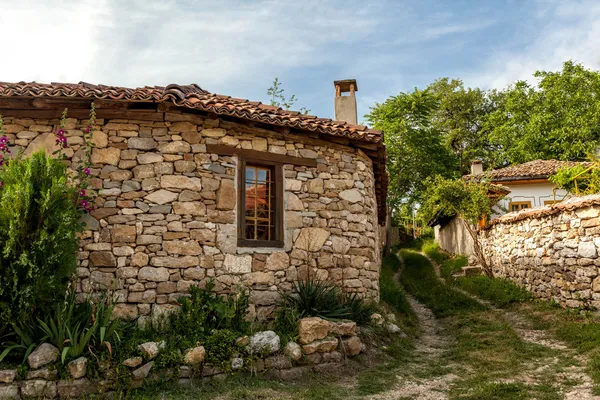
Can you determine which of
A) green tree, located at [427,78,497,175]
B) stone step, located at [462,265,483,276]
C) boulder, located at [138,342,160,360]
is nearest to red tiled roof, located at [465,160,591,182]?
stone step, located at [462,265,483,276]

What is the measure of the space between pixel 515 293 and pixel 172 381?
8.10 m

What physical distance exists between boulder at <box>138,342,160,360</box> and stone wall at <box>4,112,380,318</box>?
1.14 m

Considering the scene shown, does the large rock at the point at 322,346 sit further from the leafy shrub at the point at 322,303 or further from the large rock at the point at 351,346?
the leafy shrub at the point at 322,303

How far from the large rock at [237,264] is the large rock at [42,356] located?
2.46 meters

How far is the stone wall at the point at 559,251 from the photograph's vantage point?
7641 mm

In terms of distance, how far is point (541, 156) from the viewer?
2431 centimetres

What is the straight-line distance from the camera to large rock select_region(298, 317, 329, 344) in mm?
5824

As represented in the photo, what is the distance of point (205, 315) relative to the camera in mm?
5789

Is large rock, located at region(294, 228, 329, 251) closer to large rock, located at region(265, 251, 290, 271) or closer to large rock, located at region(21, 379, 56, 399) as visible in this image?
large rock, located at region(265, 251, 290, 271)

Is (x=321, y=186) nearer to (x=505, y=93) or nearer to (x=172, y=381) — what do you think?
(x=172, y=381)

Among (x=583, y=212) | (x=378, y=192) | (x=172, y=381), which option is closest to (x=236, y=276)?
(x=172, y=381)

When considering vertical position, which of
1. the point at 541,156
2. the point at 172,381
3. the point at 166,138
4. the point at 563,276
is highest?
the point at 541,156

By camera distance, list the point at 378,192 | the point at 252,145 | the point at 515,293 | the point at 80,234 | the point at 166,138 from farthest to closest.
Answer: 1. the point at 378,192
2. the point at 515,293
3. the point at 252,145
4. the point at 166,138
5. the point at 80,234

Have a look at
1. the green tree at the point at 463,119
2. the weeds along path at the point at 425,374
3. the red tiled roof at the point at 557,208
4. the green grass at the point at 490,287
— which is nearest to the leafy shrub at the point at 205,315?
the weeds along path at the point at 425,374
